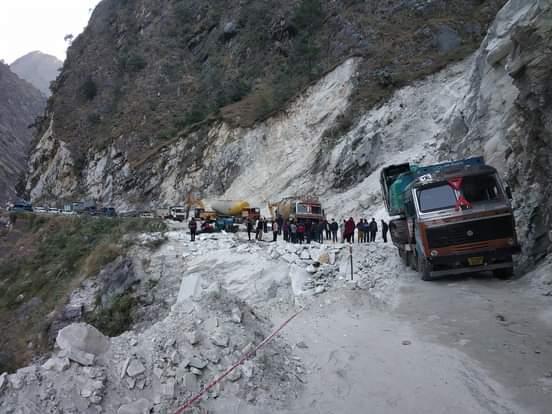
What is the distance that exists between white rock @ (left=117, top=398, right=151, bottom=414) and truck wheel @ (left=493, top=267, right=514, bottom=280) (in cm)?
989

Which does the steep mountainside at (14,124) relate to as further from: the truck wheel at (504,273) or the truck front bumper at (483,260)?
the truck wheel at (504,273)

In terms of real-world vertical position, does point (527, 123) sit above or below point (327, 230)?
above

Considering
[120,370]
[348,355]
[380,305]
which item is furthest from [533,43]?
[120,370]

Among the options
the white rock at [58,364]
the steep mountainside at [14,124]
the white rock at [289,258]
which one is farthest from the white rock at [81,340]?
the steep mountainside at [14,124]

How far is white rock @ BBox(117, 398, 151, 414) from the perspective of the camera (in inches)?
213

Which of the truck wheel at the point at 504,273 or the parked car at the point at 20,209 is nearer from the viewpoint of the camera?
the truck wheel at the point at 504,273

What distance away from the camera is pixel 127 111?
198ft

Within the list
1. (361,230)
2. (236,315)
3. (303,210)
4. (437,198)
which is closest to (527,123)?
(437,198)

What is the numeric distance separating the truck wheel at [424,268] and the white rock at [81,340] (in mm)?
8672

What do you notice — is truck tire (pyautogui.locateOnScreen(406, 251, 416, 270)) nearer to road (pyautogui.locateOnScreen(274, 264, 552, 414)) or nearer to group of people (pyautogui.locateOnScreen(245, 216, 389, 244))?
road (pyautogui.locateOnScreen(274, 264, 552, 414))

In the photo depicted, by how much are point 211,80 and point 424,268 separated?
165 ft

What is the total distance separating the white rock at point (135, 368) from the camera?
5945 millimetres

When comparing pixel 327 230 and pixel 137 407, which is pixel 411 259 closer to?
pixel 327 230

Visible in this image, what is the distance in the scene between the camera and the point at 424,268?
12.3 metres
